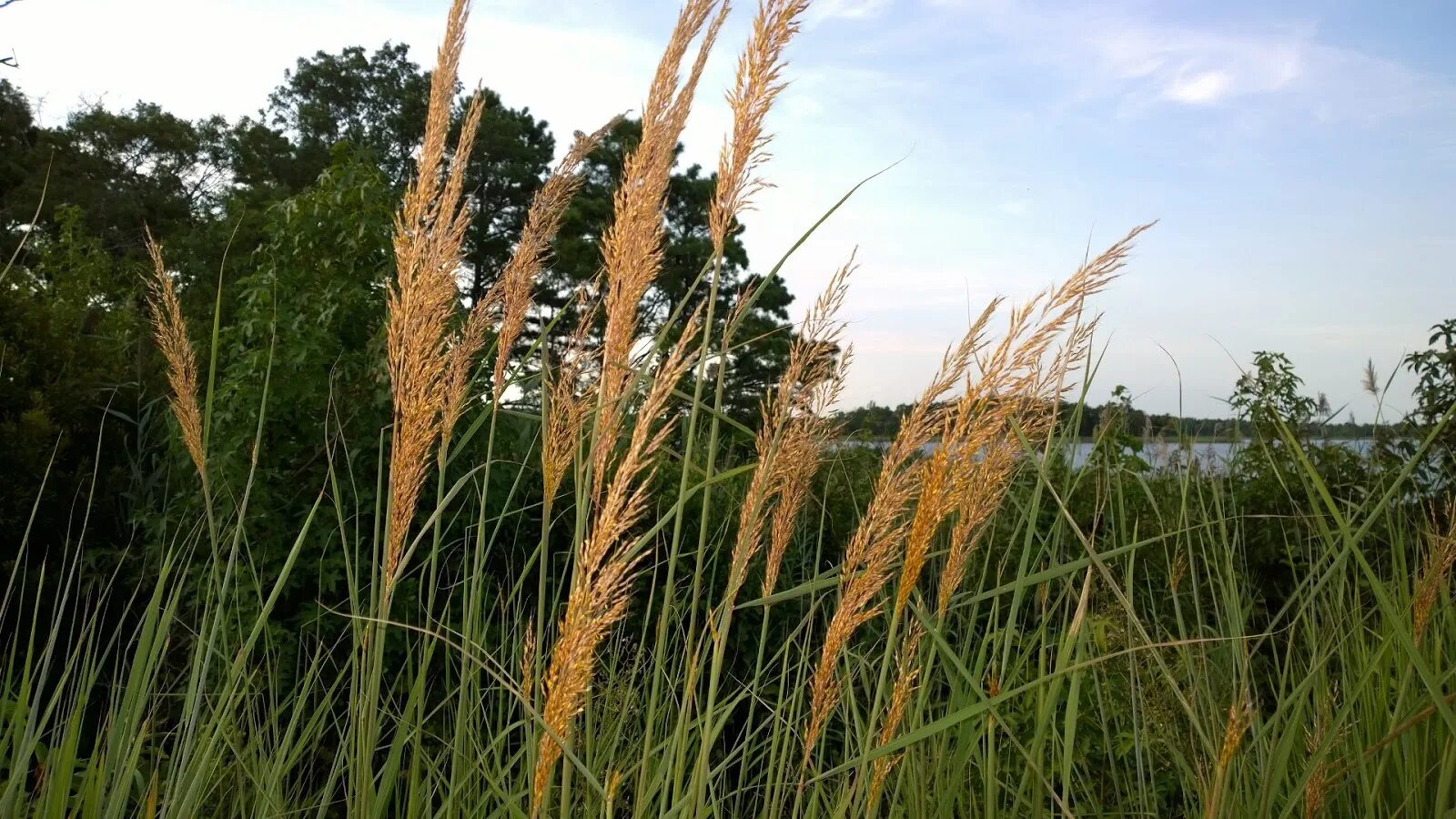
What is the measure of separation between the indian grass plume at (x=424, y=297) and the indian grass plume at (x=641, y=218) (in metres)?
0.27

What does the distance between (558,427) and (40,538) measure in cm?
407

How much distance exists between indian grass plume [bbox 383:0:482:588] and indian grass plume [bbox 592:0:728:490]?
0.27 m

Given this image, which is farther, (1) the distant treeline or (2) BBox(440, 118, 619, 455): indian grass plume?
(1) the distant treeline

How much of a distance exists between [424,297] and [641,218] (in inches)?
15.8

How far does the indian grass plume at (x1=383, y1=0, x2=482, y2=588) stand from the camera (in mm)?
1374

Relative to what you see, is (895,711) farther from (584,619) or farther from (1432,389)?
(1432,389)

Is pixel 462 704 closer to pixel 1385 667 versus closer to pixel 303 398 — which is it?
pixel 1385 667

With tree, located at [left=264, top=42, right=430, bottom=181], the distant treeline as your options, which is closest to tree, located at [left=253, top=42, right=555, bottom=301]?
tree, located at [left=264, top=42, right=430, bottom=181]

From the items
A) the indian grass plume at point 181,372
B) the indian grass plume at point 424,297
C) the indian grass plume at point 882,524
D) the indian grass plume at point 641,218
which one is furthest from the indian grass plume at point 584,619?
the indian grass plume at point 181,372

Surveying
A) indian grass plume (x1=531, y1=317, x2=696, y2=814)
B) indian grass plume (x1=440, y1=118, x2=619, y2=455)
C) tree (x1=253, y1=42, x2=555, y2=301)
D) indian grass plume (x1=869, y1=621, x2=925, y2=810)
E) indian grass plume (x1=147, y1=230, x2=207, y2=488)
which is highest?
tree (x1=253, y1=42, x2=555, y2=301)

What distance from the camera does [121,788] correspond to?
1502mm

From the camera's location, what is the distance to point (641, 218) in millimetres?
1246

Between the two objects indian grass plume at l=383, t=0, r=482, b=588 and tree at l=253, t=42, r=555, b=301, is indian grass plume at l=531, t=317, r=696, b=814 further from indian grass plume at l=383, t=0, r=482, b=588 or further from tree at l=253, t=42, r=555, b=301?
tree at l=253, t=42, r=555, b=301

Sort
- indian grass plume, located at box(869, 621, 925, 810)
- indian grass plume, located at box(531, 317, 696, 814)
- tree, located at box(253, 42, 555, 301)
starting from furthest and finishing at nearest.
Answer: tree, located at box(253, 42, 555, 301) → indian grass plume, located at box(869, 621, 925, 810) → indian grass plume, located at box(531, 317, 696, 814)
